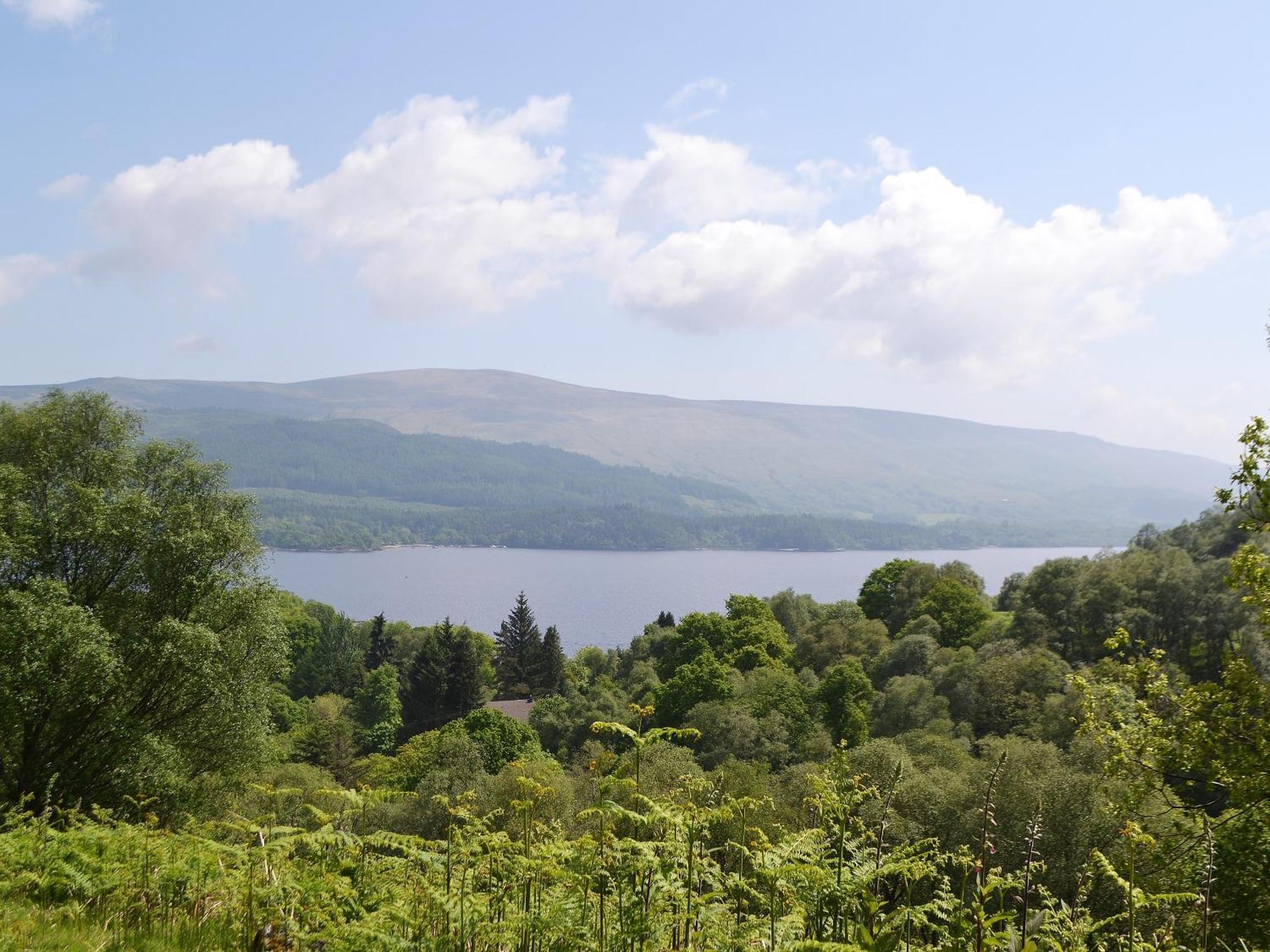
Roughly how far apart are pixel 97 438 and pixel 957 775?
23.3 metres

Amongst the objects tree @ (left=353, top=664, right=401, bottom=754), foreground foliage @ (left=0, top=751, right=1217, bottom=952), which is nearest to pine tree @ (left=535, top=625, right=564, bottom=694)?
tree @ (left=353, top=664, right=401, bottom=754)

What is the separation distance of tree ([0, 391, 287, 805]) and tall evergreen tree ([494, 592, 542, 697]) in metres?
51.6

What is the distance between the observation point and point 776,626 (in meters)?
56.4

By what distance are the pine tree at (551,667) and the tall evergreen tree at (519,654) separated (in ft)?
2.15

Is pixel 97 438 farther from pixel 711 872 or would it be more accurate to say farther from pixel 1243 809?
pixel 1243 809

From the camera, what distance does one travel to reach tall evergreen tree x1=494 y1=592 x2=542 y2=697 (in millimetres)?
69562

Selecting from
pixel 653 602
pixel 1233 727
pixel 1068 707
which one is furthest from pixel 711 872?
pixel 653 602

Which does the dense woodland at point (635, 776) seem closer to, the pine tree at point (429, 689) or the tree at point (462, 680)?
the pine tree at point (429, 689)

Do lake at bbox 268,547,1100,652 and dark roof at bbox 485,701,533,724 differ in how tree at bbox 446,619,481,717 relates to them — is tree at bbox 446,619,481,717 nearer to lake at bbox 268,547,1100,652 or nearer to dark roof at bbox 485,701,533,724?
dark roof at bbox 485,701,533,724

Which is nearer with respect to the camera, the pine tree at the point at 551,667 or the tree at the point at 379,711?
the tree at the point at 379,711

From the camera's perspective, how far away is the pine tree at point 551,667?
67.8m

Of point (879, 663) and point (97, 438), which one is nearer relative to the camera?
point (97, 438)

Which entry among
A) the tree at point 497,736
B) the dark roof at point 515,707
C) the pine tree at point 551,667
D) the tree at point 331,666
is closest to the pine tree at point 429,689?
the dark roof at point 515,707

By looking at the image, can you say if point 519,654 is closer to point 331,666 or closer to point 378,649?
point 378,649
